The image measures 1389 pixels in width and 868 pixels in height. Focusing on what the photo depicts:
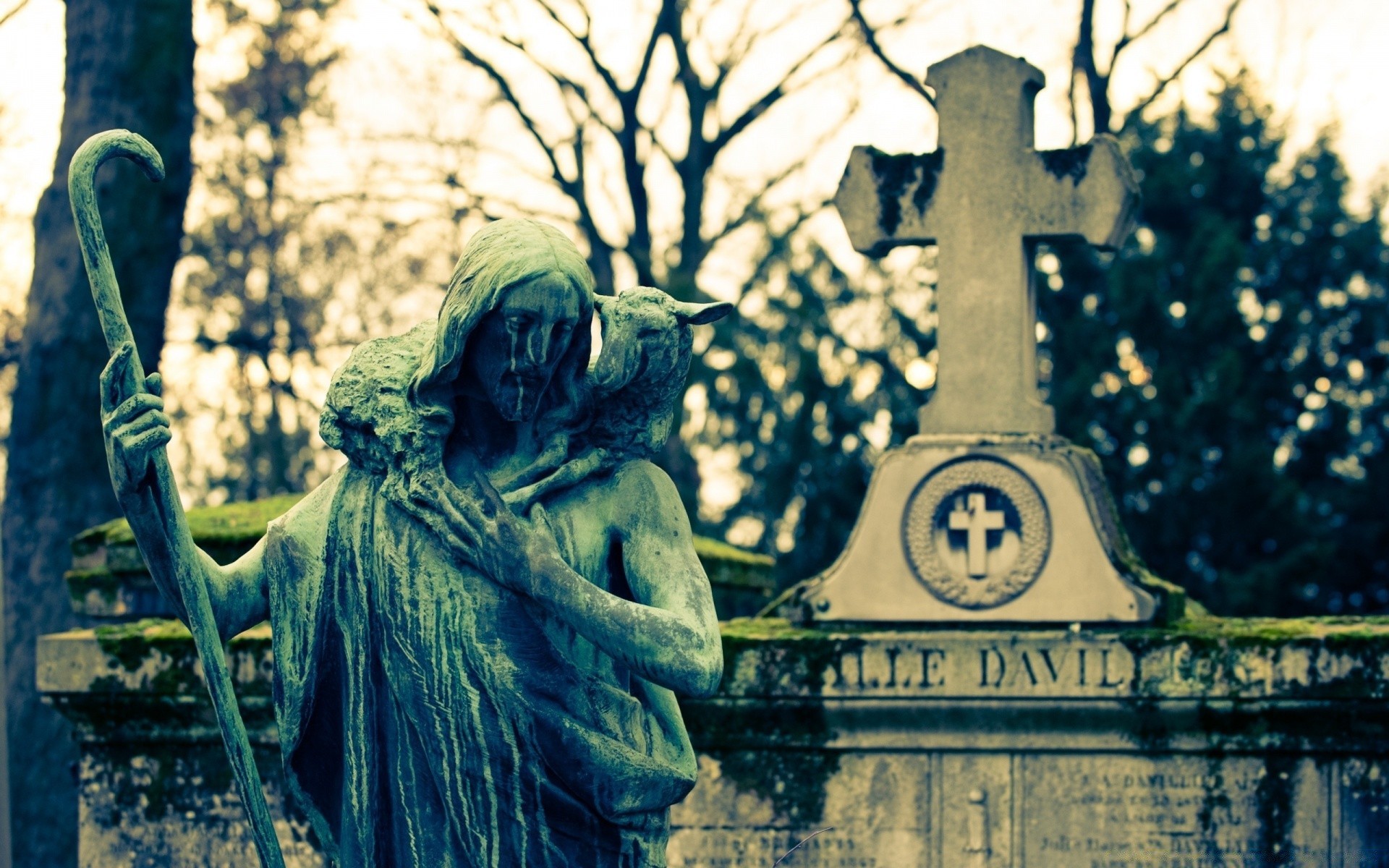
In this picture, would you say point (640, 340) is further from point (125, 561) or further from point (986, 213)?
point (125, 561)

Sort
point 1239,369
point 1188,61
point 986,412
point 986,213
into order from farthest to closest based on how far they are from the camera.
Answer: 1. point 1188,61
2. point 1239,369
3. point 986,213
4. point 986,412

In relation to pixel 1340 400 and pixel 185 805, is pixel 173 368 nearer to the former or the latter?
pixel 1340 400

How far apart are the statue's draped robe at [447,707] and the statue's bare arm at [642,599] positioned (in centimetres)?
5

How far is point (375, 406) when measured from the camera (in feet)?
Answer: 10.4

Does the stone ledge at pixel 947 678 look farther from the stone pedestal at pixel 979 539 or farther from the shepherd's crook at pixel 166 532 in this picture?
the shepherd's crook at pixel 166 532

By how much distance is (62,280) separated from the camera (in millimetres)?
11562

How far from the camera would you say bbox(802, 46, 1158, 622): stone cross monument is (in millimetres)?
7859

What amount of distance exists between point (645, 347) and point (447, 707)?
0.64m

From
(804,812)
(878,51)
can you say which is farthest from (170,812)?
(878,51)

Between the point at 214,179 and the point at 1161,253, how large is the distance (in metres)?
8.85

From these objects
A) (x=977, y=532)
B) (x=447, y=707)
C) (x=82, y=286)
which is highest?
(x=82, y=286)

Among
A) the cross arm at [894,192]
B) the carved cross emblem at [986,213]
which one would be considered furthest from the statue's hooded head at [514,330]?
the cross arm at [894,192]

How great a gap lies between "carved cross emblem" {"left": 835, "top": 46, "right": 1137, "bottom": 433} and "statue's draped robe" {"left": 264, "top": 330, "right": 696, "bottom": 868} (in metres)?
5.18

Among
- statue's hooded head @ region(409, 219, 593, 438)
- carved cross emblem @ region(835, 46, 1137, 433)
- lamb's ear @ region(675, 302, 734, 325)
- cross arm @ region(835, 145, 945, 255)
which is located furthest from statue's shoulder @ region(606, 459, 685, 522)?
cross arm @ region(835, 145, 945, 255)
